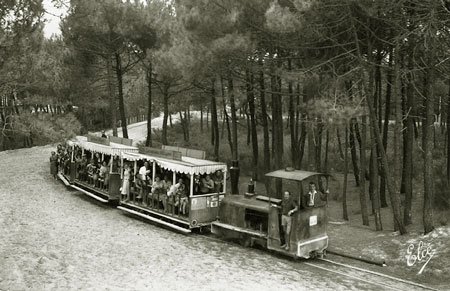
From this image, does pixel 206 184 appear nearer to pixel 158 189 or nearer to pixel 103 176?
pixel 158 189

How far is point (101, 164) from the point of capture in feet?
64.0

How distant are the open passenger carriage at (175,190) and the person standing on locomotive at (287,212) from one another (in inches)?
128

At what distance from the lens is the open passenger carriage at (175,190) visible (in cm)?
1391

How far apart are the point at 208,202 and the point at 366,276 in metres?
5.36

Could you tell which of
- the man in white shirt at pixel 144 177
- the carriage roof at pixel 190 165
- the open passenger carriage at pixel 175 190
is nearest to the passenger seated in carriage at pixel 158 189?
the open passenger carriage at pixel 175 190

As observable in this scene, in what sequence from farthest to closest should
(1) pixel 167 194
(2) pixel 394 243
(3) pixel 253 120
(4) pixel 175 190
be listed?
(3) pixel 253 120
(1) pixel 167 194
(4) pixel 175 190
(2) pixel 394 243

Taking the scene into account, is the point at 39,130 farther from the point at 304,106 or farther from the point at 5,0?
the point at 304,106

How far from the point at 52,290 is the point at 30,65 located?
24.9 feet

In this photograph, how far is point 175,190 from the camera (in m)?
14.4

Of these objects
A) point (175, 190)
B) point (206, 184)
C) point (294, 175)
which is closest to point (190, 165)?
point (206, 184)

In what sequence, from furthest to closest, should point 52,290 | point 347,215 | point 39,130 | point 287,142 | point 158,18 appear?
point 287,142
point 158,18
point 347,215
point 39,130
point 52,290

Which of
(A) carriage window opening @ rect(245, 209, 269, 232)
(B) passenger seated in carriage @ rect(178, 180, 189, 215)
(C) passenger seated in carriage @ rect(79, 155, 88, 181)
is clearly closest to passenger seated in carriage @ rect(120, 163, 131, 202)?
(B) passenger seated in carriage @ rect(178, 180, 189, 215)

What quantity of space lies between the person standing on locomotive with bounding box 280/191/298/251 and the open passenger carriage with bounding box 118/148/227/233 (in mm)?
3242

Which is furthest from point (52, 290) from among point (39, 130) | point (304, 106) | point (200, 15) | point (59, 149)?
point (59, 149)
